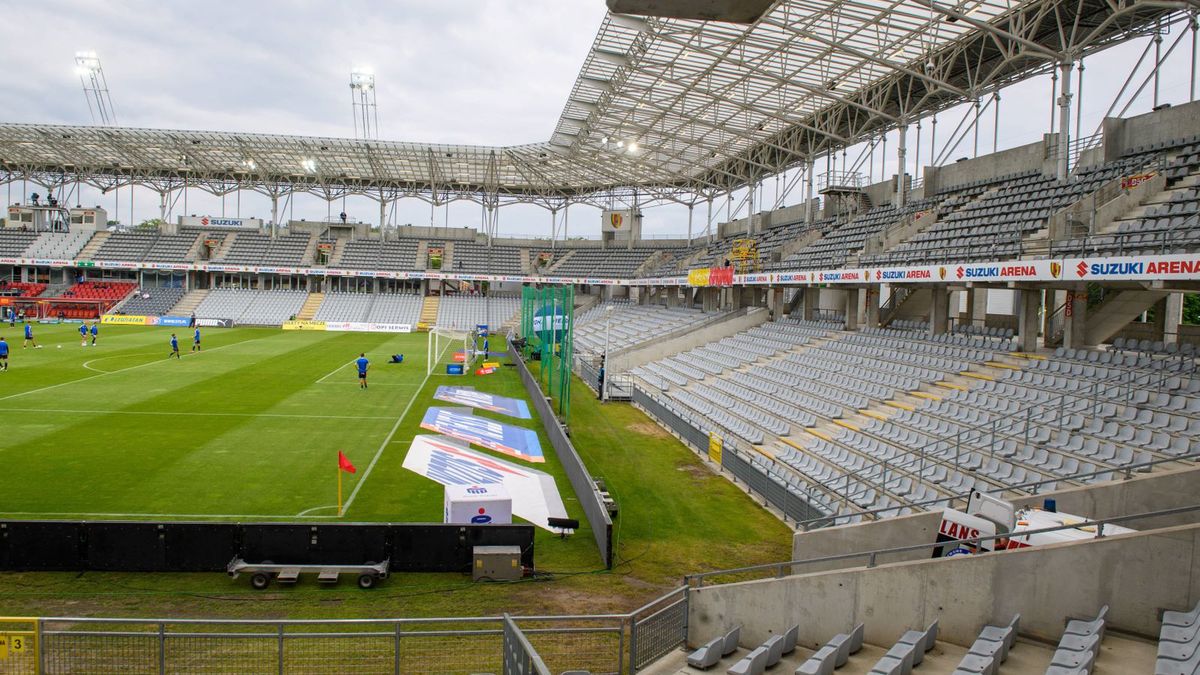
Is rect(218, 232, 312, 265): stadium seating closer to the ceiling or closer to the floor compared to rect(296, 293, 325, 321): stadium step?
closer to the ceiling

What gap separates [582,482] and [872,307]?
17.7 m

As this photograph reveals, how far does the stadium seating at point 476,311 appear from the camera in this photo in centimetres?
6272

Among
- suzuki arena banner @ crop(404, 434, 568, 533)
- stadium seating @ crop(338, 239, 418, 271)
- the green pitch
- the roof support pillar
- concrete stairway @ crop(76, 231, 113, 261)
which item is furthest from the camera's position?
stadium seating @ crop(338, 239, 418, 271)

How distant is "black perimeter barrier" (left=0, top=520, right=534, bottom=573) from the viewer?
Answer: 1077 centimetres

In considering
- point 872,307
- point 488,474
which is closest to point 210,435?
point 488,474

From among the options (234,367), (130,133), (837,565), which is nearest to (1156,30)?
(837,565)

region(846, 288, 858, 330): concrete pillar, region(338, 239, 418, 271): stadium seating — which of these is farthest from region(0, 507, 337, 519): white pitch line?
region(338, 239, 418, 271): stadium seating

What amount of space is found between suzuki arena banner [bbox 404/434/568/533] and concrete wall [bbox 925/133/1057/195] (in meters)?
20.6

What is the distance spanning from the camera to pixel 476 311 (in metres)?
64.6

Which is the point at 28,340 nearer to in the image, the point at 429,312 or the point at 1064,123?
the point at 429,312

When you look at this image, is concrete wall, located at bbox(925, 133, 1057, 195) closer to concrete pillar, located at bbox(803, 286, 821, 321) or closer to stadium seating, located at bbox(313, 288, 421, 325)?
concrete pillar, located at bbox(803, 286, 821, 321)

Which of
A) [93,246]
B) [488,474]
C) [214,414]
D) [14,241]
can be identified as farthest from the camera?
[93,246]

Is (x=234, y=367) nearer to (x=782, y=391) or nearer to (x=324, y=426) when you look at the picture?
(x=324, y=426)

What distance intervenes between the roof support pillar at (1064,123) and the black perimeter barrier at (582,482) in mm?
17736
